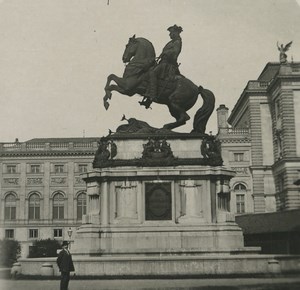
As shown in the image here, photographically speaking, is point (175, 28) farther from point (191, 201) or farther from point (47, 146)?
point (47, 146)

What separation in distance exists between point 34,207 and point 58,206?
3.46m

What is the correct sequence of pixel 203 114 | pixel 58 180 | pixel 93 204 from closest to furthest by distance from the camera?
pixel 93 204 → pixel 203 114 → pixel 58 180

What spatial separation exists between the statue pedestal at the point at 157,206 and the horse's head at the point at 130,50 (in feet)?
12.9

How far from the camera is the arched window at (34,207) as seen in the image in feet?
293

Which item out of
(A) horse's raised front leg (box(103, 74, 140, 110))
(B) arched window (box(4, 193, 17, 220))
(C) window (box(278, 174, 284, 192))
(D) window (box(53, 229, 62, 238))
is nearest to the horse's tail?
(A) horse's raised front leg (box(103, 74, 140, 110))

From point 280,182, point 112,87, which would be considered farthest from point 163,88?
point 280,182

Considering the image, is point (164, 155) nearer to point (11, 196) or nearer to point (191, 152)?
point (191, 152)

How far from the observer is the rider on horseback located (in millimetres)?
24875

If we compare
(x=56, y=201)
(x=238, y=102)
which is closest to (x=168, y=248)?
(x=238, y=102)

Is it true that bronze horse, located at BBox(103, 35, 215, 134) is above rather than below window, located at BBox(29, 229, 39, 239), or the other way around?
above

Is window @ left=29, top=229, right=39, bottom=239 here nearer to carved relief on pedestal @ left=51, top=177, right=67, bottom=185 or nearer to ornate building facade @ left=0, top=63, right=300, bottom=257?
ornate building facade @ left=0, top=63, right=300, bottom=257

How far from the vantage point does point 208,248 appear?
22266 millimetres

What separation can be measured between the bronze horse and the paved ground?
8247 millimetres

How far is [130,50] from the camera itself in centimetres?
2541
